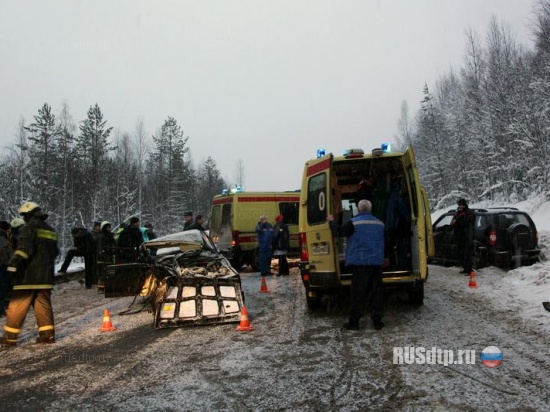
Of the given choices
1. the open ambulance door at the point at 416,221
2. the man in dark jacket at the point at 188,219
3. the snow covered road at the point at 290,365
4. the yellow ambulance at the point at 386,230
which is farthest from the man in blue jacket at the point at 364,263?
the man in dark jacket at the point at 188,219

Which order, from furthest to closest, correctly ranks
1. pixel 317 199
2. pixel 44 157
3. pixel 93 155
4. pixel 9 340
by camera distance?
pixel 93 155 → pixel 44 157 → pixel 317 199 → pixel 9 340

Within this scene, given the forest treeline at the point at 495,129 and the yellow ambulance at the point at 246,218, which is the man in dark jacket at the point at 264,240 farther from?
the forest treeline at the point at 495,129

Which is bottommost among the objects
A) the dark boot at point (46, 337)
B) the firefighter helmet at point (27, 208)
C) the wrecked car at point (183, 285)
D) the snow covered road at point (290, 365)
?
the snow covered road at point (290, 365)

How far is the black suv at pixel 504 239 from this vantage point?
1085 cm

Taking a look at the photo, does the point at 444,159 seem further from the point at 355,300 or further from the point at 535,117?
the point at 355,300

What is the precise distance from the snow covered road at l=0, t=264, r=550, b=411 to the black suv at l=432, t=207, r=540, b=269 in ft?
10.5

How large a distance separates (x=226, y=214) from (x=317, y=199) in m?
7.62

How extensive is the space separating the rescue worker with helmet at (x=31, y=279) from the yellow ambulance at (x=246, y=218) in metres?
7.48

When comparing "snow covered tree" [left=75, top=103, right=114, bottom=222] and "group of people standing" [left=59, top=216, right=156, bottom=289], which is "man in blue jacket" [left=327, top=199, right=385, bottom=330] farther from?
"snow covered tree" [left=75, top=103, right=114, bottom=222]

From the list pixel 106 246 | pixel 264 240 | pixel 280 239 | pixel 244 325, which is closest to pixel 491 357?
pixel 244 325

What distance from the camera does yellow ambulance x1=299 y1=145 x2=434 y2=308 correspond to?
688 cm

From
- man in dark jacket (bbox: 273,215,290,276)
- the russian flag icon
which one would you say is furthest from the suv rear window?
the russian flag icon

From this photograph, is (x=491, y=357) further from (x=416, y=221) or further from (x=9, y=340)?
(x=9, y=340)

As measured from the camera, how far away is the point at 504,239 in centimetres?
1095
